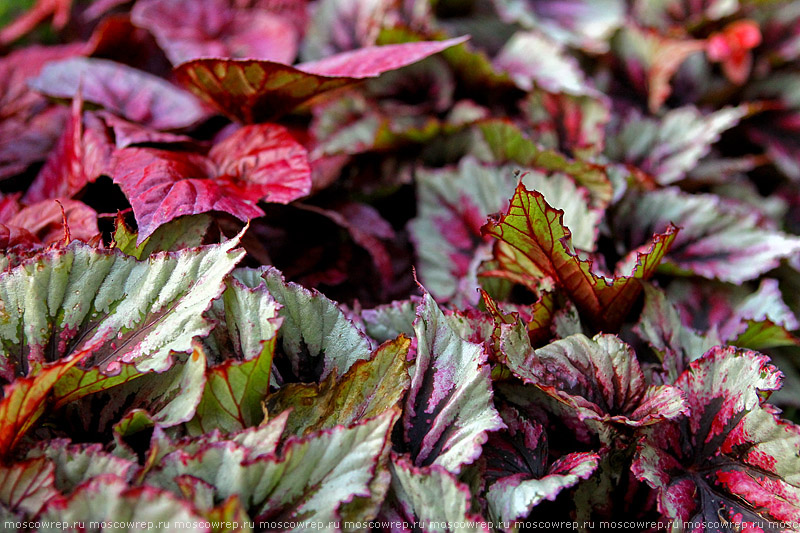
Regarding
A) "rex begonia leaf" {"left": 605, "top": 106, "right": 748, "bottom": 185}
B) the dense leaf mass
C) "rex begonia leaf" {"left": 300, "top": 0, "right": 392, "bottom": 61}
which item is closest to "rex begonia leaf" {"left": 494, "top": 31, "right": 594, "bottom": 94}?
the dense leaf mass

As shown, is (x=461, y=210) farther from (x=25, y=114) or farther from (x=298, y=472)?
(x=25, y=114)

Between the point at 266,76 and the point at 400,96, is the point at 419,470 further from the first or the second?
the point at 400,96

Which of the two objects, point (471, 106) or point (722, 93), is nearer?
point (471, 106)

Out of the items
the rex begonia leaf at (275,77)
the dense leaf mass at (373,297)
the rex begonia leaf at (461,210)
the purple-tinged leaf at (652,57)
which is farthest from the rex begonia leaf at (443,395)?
the purple-tinged leaf at (652,57)

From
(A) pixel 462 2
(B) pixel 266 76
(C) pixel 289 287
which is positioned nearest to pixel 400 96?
(A) pixel 462 2

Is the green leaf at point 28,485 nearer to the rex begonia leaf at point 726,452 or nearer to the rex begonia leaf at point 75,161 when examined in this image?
the rex begonia leaf at point 75,161

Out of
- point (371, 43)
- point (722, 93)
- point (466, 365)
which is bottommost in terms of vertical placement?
point (722, 93)

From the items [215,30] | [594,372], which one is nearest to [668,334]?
[594,372]
